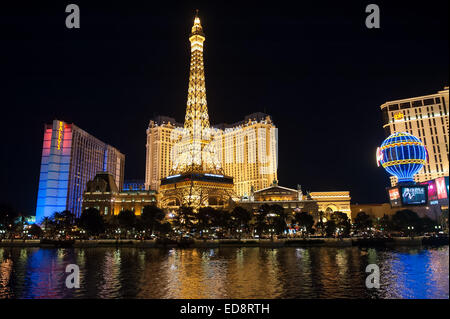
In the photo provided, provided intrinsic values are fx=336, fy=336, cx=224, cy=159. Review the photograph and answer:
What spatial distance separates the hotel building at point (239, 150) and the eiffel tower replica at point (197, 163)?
25.0m

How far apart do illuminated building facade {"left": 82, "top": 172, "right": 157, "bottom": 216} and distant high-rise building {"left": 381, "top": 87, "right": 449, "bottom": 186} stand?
9675 cm

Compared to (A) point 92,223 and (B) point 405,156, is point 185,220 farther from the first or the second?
(B) point 405,156

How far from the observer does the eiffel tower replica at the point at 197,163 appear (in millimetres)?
106562

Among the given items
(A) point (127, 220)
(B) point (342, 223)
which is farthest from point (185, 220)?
(B) point (342, 223)

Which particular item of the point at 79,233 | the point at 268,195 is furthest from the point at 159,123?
the point at 79,233

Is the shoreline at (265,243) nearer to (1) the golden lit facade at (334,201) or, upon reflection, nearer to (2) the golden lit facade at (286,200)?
(2) the golden lit facade at (286,200)

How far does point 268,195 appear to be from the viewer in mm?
116125

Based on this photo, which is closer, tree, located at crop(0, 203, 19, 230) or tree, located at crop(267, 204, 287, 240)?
tree, located at crop(267, 204, 287, 240)

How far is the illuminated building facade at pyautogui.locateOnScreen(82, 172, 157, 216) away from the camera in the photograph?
112 meters

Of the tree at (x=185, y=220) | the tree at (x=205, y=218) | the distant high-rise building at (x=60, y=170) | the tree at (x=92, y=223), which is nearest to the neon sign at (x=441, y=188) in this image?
the tree at (x=205, y=218)

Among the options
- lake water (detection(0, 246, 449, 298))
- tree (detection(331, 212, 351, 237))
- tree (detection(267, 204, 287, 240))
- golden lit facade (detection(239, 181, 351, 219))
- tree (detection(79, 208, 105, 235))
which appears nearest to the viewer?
lake water (detection(0, 246, 449, 298))

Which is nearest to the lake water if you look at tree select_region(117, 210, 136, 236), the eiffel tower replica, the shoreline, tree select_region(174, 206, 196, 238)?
the shoreline

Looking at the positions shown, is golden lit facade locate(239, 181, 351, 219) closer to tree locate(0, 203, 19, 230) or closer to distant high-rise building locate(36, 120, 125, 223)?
distant high-rise building locate(36, 120, 125, 223)

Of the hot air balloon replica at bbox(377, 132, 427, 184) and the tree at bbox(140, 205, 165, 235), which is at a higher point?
the hot air balloon replica at bbox(377, 132, 427, 184)
